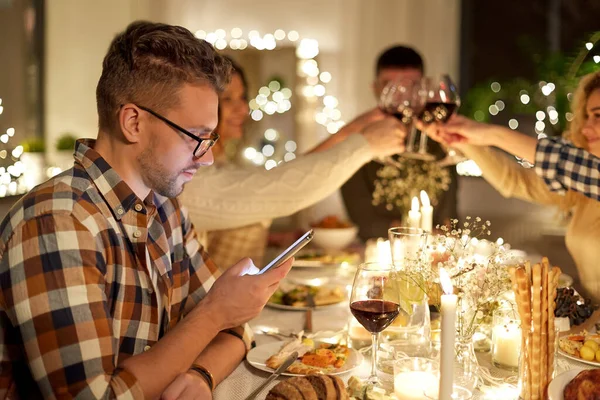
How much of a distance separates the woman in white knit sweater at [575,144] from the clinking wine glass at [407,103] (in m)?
0.10

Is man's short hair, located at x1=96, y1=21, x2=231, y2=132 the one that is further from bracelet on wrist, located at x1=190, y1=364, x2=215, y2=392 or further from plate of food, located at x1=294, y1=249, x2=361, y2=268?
plate of food, located at x1=294, y1=249, x2=361, y2=268

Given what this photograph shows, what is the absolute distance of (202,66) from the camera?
1297mm

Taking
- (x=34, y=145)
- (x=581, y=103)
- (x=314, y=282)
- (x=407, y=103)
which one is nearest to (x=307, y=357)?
(x=314, y=282)

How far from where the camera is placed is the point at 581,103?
90.9 inches

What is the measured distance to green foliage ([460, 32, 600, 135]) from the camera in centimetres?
436

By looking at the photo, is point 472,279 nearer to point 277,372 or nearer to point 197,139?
point 277,372

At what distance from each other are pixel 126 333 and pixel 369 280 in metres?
0.49

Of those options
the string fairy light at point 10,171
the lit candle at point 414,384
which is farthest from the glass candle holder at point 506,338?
the string fairy light at point 10,171

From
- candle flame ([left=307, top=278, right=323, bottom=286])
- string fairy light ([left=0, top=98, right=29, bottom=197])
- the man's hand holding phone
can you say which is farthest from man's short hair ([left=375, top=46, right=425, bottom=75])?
the man's hand holding phone

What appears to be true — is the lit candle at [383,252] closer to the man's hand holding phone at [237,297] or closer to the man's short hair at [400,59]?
the man's hand holding phone at [237,297]

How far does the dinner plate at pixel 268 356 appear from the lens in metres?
1.37

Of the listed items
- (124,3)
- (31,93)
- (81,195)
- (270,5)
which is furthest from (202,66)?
(270,5)

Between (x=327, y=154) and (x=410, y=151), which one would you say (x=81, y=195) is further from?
(x=410, y=151)

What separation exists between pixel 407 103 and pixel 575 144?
801 mm
